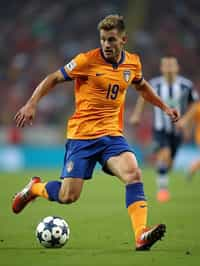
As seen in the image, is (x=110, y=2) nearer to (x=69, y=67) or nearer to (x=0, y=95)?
(x=0, y=95)

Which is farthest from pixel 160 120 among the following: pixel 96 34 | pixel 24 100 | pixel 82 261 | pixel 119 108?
pixel 96 34

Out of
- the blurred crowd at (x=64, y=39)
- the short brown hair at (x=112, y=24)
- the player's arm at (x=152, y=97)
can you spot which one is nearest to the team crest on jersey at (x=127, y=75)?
the player's arm at (x=152, y=97)

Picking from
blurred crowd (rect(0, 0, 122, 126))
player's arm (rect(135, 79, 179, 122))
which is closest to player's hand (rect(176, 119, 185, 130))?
player's arm (rect(135, 79, 179, 122))

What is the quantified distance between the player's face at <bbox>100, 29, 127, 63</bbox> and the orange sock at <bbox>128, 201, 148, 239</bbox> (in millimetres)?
1302

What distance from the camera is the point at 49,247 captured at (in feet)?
25.4

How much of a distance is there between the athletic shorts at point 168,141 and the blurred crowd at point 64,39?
1404 centimetres

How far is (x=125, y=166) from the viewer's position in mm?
7715

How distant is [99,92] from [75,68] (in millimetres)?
341

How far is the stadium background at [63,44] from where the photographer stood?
2761cm

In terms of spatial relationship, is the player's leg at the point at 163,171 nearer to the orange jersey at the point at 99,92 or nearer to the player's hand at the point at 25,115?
the orange jersey at the point at 99,92

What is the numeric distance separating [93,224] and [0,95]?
18771 mm

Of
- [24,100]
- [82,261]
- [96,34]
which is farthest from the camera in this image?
[96,34]

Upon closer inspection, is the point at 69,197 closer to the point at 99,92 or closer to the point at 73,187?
the point at 73,187

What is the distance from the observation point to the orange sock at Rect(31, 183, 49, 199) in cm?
843
